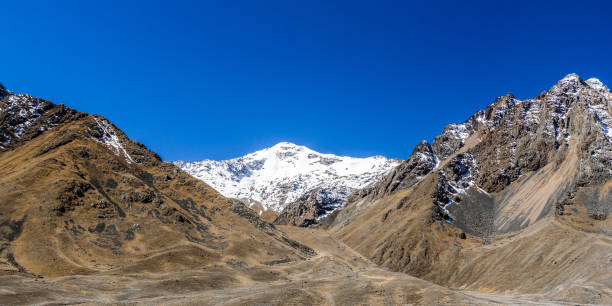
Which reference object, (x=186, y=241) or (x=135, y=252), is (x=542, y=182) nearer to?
(x=186, y=241)

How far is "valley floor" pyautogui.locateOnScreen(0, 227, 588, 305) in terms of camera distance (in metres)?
57.7

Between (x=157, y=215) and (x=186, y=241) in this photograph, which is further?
(x=157, y=215)

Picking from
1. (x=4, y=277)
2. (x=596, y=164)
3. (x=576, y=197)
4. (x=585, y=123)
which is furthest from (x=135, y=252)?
(x=585, y=123)

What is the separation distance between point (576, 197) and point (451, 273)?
147 ft

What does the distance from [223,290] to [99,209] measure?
44.3 m

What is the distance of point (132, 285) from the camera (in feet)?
226

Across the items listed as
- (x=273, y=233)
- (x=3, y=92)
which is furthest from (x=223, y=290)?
(x=3, y=92)

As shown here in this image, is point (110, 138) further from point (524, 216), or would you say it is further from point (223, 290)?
point (524, 216)

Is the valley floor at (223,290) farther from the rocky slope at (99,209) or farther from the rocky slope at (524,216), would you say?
the rocky slope at (524,216)

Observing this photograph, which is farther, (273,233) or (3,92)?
(3,92)

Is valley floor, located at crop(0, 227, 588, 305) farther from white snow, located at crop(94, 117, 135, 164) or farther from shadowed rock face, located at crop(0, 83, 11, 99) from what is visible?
shadowed rock face, located at crop(0, 83, 11, 99)

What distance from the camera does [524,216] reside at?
138500 mm

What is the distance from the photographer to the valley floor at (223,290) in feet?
189

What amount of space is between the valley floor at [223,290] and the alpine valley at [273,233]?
0.38 m
